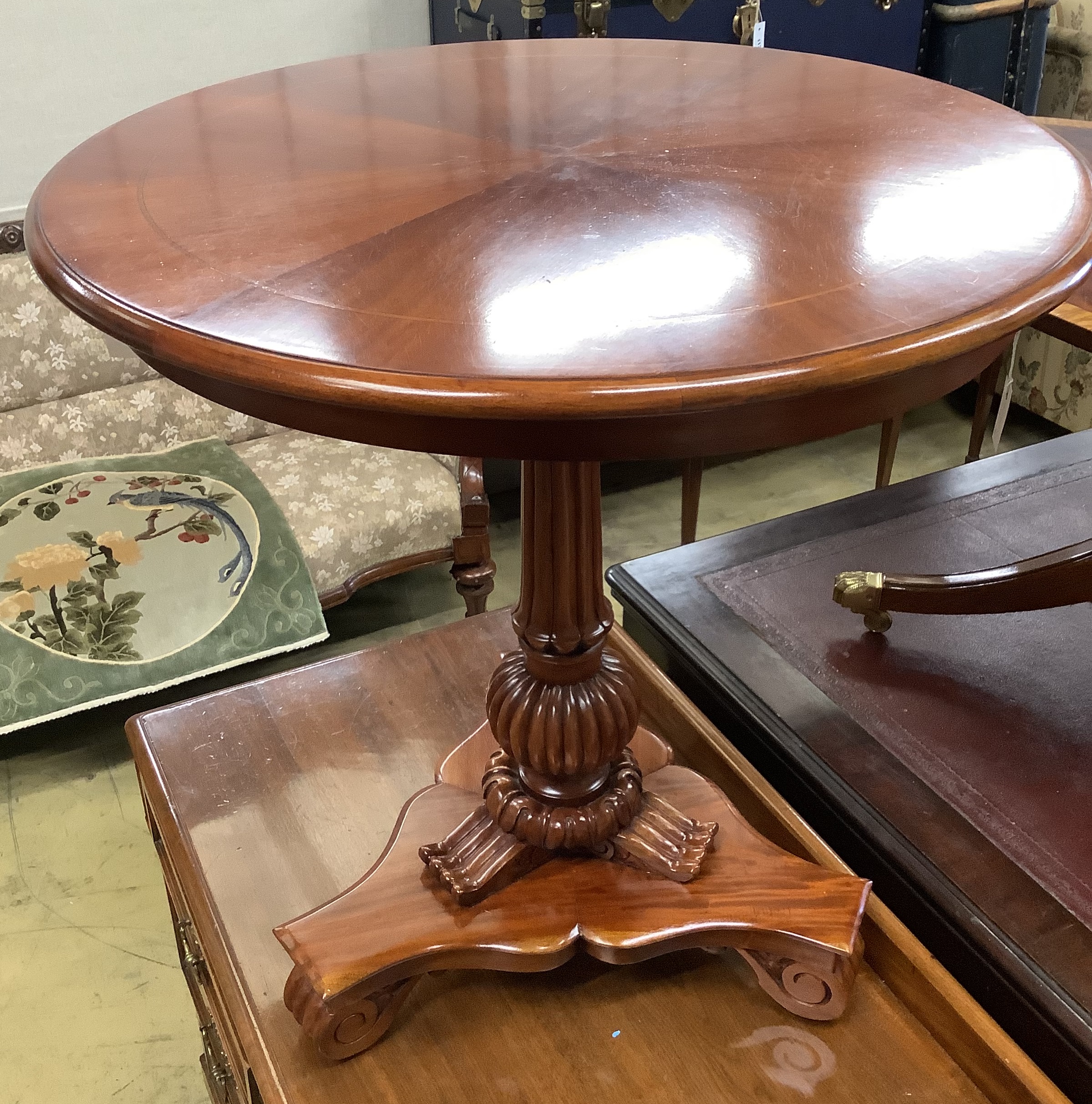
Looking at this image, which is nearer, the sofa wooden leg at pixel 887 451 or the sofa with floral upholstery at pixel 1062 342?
the sofa wooden leg at pixel 887 451

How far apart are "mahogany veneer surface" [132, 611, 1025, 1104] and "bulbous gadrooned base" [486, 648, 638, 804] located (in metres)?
0.18

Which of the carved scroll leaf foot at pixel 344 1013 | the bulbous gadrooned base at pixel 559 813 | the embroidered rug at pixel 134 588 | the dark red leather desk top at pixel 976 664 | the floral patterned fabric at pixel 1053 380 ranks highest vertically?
the bulbous gadrooned base at pixel 559 813

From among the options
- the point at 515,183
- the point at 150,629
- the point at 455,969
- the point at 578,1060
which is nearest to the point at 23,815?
the point at 150,629

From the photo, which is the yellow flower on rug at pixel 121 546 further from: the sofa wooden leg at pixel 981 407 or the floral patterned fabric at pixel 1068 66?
the floral patterned fabric at pixel 1068 66

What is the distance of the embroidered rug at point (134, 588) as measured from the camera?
157 centimetres

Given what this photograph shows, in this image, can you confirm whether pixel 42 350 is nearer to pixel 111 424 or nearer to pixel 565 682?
pixel 111 424

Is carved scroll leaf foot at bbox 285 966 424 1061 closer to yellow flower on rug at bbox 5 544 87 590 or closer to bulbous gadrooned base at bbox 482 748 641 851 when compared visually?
Answer: bulbous gadrooned base at bbox 482 748 641 851

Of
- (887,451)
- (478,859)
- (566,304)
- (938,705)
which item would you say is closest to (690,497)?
(887,451)

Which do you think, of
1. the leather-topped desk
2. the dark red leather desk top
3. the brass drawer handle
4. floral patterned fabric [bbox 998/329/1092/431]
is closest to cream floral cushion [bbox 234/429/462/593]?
the leather-topped desk

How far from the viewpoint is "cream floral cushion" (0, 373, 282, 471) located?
1.91 metres

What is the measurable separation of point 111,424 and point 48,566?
396mm

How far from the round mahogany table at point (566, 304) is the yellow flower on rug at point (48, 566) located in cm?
81

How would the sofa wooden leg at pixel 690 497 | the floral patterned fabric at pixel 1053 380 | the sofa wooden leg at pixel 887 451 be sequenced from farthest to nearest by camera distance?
the floral patterned fabric at pixel 1053 380 → the sofa wooden leg at pixel 887 451 → the sofa wooden leg at pixel 690 497

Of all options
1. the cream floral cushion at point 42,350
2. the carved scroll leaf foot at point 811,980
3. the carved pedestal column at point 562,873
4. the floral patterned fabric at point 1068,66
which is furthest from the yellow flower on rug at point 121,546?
the floral patterned fabric at point 1068,66
